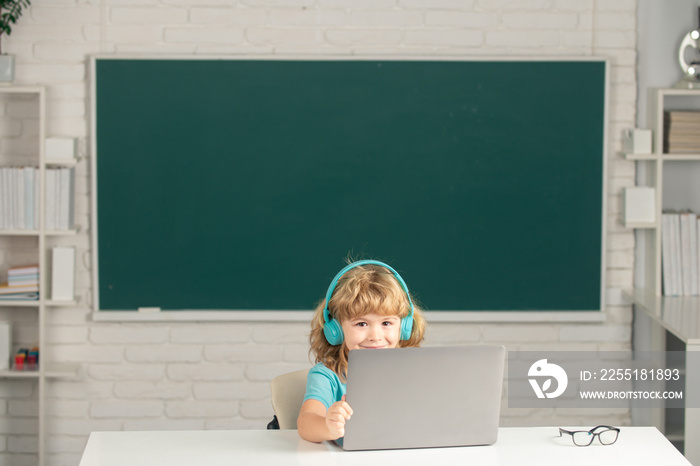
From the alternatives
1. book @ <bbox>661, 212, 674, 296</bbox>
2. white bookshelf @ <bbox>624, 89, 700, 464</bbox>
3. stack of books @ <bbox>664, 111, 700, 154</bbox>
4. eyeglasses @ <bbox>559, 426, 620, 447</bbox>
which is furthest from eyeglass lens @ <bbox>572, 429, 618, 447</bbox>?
stack of books @ <bbox>664, 111, 700, 154</bbox>

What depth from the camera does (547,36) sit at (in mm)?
3178

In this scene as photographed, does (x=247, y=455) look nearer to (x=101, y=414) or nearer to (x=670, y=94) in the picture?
(x=101, y=414)

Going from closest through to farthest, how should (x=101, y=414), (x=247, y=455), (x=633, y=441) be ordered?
(x=247, y=455) → (x=633, y=441) → (x=101, y=414)

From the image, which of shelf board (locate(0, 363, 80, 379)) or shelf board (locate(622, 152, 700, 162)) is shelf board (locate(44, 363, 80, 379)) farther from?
shelf board (locate(622, 152, 700, 162))

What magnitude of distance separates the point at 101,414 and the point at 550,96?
96.6 inches

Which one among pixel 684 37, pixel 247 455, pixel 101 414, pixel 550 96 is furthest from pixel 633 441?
pixel 101 414

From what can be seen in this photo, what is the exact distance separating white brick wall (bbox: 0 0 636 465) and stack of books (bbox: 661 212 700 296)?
0.56 ft

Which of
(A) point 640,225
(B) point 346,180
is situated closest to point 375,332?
(B) point 346,180

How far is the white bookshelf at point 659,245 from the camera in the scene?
9.77 ft

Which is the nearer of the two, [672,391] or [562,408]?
[672,391]

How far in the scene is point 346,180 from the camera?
126 inches

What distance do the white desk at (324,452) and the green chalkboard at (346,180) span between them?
1.47 meters

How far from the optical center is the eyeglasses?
1711 mm

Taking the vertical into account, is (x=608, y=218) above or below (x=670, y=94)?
below
